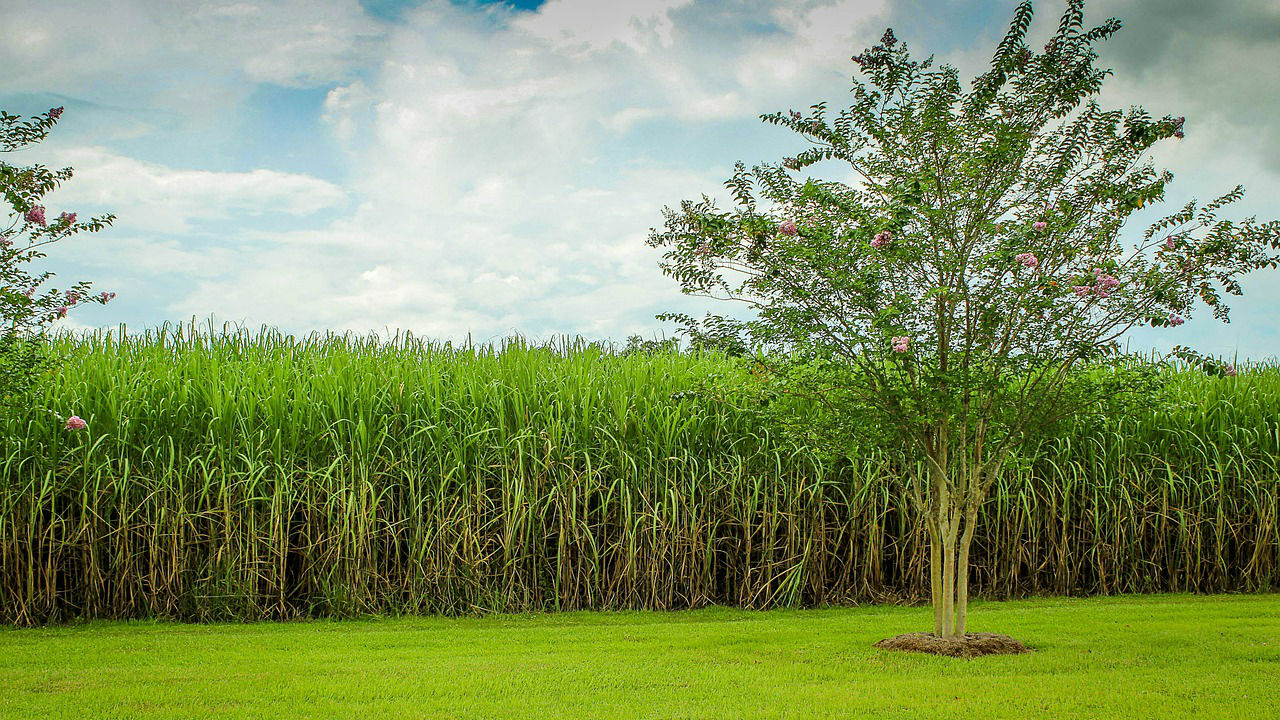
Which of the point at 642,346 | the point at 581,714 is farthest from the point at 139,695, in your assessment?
the point at 642,346

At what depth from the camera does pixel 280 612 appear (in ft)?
21.0

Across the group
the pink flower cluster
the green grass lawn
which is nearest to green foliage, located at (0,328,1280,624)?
the green grass lawn

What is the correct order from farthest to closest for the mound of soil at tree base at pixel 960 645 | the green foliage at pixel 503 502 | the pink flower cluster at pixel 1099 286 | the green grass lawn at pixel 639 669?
1. the green foliage at pixel 503 502
2. the mound of soil at tree base at pixel 960 645
3. the pink flower cluster at pixel 1099 286
4. the green grass lawn at pixel 639 669

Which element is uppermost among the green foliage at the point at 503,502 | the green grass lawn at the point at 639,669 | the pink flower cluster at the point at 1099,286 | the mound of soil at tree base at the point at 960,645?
the pink flower cluster at the point at 1099,286

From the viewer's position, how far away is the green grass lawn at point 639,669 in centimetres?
398

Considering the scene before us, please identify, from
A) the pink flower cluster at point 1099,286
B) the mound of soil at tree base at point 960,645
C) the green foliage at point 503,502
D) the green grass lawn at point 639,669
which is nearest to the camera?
the green grass lawn at point 639,669

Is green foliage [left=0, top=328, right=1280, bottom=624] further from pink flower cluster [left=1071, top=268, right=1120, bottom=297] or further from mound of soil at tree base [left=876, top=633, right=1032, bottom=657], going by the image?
pink flower cluster [left=1071, top=268, right=1120, bottom=297]

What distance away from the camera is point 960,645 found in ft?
16.3

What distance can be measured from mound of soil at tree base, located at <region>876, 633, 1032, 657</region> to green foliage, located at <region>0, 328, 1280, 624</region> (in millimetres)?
1253

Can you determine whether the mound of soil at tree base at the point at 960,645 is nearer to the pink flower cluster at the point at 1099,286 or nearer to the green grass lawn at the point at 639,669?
the green grass lawn at the point at 639,669

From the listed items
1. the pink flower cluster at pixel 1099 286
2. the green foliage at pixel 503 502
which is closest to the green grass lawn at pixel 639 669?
the green foliage at pixel 503 502

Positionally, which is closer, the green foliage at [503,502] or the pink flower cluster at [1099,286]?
the pink flower cluster at [1099,286]

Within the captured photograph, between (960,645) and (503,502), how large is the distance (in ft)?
10.5

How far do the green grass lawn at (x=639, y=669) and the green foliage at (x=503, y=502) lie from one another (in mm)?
373
